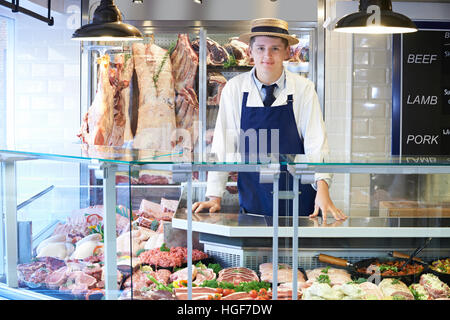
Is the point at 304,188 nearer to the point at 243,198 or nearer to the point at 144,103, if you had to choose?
the point at 243,198

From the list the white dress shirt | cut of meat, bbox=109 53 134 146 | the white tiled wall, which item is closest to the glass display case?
the white dress shirt

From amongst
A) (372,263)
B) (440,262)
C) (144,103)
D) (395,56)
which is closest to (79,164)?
(372,263)

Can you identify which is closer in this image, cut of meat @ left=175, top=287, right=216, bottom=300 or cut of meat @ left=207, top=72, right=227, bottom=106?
cut of meat @ left=175, top=287, right=216, bottom=300

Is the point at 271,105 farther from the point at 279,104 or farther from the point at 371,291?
the point at 371,291

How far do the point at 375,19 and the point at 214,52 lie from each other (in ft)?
8.68

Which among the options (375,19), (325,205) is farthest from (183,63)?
(325,205)

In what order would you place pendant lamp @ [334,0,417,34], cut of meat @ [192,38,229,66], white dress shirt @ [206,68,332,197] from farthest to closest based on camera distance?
cut of meat @ [192,38,229,66]
white dress shirt @ [206,68,332,197]
pendant lamp @ [334,0,417,34]

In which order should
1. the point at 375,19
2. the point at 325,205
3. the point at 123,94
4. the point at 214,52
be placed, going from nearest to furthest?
the point at 325,205, the point at 375,19, the point at 214,52, the point at 123,94

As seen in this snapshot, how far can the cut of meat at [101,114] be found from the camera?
535cm

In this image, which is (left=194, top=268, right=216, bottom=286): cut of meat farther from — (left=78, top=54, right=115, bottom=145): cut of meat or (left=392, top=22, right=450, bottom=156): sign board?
(left=392, top=22, right=450, bottom=156): sign board

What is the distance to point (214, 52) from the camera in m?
5.58

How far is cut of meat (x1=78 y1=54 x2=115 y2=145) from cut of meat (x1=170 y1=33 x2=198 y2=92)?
0.59m

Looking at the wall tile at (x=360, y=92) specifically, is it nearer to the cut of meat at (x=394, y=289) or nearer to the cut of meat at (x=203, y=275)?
the cut of meat at (x=394, y=289)

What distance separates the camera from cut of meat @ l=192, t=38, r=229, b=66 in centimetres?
557
